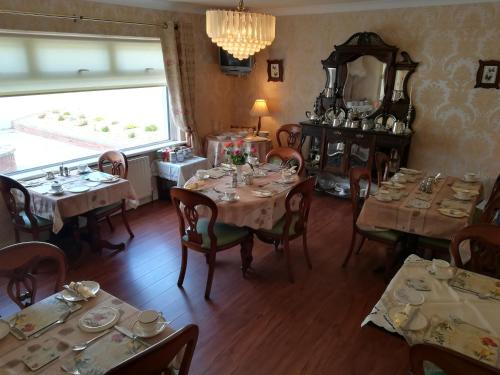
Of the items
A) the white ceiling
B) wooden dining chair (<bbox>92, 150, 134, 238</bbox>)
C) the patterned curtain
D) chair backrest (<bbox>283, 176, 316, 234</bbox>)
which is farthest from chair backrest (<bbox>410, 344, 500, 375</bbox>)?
the patterned curtain

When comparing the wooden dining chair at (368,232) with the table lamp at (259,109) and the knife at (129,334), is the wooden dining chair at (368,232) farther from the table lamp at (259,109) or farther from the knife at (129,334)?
the table lamp at (259,109)

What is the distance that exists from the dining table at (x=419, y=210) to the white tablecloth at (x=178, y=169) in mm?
2470

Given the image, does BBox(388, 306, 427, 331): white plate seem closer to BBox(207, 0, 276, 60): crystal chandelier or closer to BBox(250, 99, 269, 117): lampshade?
BBox(207, 0, 276, 60): crystal chandelier

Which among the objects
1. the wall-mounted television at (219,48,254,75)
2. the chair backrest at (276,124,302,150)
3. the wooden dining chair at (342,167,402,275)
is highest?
the wall-mounted television at (219,48,254,75)

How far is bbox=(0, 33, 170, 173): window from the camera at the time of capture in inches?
149

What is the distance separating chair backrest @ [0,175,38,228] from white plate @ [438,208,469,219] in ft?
11.3

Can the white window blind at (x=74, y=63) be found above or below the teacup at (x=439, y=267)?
above

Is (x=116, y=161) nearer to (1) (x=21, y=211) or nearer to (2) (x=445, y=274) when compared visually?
(1) (x=21, y=211)

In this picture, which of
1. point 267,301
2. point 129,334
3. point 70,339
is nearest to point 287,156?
point 267,301

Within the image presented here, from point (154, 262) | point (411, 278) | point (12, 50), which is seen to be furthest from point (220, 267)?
point (12, 50)

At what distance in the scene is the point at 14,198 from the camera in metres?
3.41

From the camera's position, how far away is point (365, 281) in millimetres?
3375

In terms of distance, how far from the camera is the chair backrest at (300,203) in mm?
3105

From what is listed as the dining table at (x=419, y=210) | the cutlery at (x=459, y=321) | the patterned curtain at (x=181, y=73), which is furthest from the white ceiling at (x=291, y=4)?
the cutlery at (x=459, y=321)
